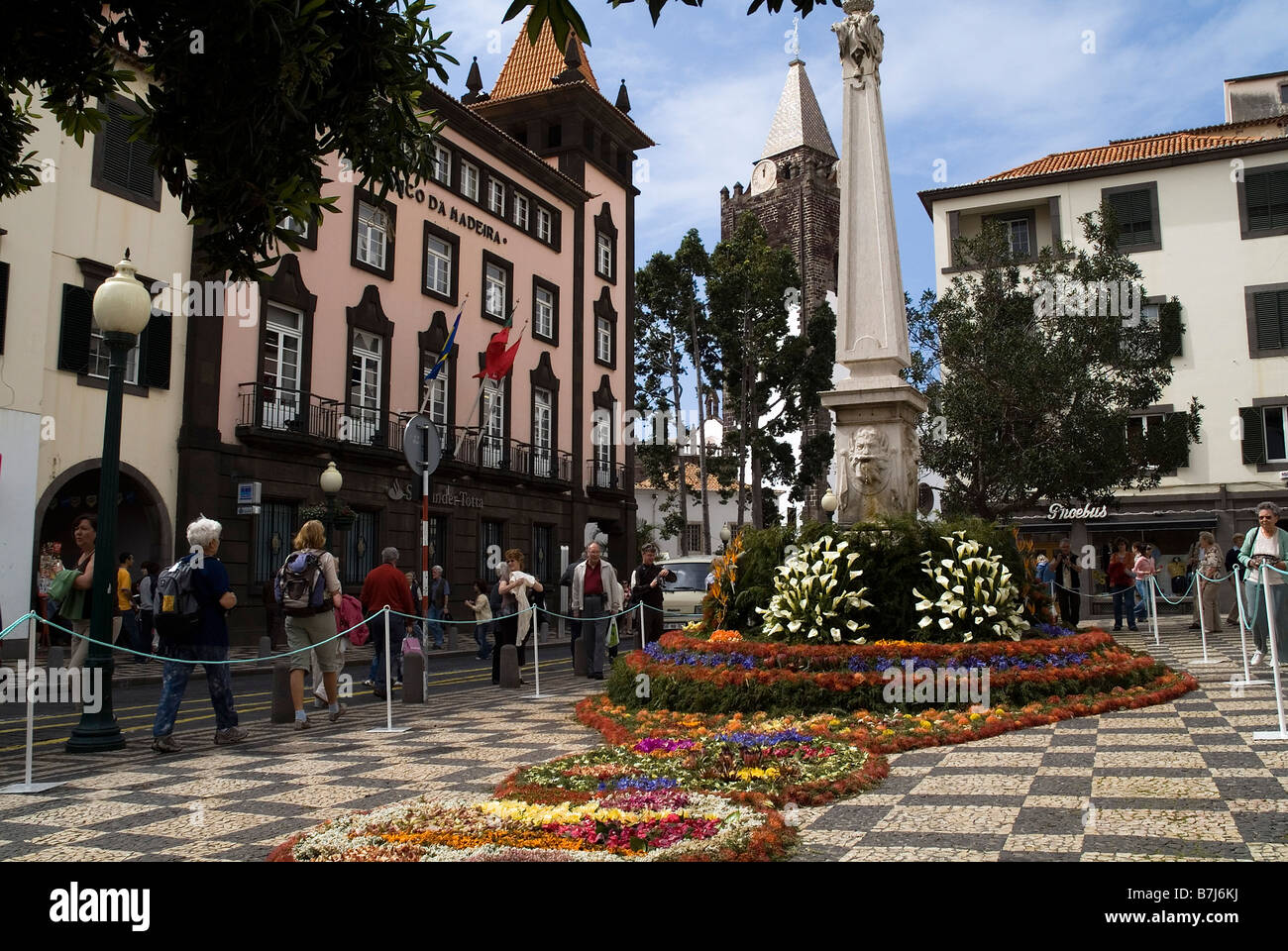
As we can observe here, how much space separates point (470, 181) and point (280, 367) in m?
10.3

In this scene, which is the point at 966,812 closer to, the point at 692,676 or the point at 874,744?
the point at 874,744

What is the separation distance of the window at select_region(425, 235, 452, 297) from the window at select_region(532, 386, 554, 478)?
5.28 meters

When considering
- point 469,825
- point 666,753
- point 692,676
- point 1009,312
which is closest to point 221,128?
point 469,825

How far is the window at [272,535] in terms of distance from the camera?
2280 cm

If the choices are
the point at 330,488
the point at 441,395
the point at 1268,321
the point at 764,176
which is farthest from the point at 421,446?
the point at 764,176

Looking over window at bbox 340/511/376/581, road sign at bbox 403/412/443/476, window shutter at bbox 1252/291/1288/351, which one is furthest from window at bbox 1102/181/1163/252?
road sign at bbox 403/412/443/476

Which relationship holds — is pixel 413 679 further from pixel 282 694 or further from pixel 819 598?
pixel 819 598

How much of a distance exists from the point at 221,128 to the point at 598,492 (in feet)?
106

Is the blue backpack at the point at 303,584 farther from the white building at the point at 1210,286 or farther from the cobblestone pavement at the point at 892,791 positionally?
the white building at the point at 1210,286

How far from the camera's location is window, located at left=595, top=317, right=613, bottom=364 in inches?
1523

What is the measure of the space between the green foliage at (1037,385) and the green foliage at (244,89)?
1910 cm

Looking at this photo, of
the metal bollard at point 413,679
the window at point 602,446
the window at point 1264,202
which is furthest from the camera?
the window at point 602,446

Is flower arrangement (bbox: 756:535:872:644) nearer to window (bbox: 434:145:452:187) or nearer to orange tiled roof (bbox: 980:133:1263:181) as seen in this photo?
window (bbox: 434:145:452:187)

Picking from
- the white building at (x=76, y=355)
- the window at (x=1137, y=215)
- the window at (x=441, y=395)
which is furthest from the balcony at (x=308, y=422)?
the window at (x=1137, y=215)
